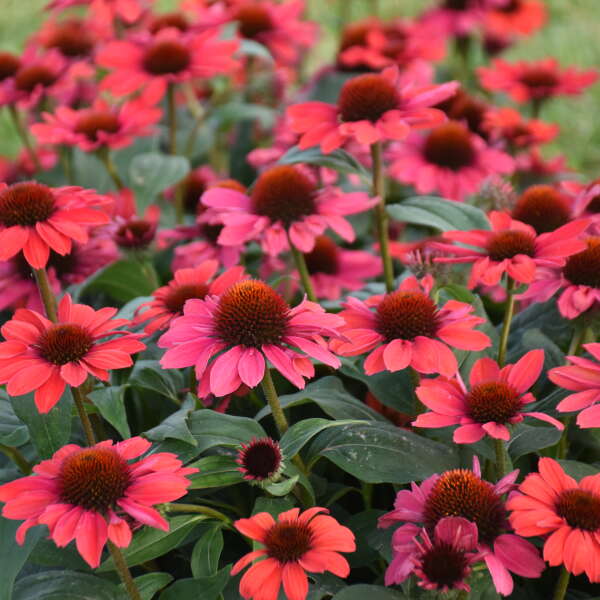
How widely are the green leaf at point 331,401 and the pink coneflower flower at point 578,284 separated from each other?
0.85 ft

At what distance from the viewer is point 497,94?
3.05 meters

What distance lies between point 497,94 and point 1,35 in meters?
2.79

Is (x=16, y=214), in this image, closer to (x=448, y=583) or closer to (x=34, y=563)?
(x=34, y=563)

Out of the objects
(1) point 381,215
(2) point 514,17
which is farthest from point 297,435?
(2) point 514,17

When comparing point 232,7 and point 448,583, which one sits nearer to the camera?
point 448,583

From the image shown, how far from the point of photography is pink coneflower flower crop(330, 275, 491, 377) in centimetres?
100

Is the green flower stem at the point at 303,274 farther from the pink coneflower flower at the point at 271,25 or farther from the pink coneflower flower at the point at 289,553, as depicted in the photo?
the pink coneflower flower at the point at 271,25

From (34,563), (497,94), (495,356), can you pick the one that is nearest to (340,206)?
(495,356)

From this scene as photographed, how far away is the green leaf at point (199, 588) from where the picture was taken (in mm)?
921

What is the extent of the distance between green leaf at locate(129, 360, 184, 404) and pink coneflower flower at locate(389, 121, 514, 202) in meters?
0.76

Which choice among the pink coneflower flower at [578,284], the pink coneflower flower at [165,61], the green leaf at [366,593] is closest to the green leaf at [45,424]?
the green leaf at [366,593]

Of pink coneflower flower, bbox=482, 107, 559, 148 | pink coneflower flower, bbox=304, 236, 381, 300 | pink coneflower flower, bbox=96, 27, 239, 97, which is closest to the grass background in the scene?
pink coneflower flower, bbox=482, 107, 559, 148

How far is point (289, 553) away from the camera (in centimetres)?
84

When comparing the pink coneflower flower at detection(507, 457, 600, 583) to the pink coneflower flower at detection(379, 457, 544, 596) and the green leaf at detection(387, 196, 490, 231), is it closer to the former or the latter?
the pink coneflower flower at detection(379, 457, 544, 596)
